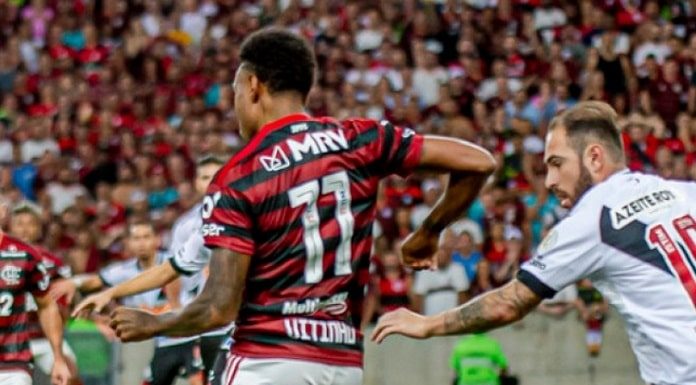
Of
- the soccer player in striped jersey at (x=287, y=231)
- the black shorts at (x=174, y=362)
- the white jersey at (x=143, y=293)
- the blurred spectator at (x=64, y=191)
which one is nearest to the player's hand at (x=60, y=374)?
the white jersey at (x=143, y=293)

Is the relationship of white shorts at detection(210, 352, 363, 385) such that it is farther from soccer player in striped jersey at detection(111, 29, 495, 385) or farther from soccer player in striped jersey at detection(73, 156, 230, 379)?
soccer player in striped jersey at detection(73, 156, 230, 379)

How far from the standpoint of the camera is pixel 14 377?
970cm

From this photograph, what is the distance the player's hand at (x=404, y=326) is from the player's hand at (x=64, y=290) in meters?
4.09

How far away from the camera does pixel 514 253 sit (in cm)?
1534

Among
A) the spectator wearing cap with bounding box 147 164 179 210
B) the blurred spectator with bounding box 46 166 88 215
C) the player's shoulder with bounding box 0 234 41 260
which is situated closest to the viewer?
the player's shoulder with bounding box 0 234 41 260

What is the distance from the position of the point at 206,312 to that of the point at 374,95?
1370 centimetres

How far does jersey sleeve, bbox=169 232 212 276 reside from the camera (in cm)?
887

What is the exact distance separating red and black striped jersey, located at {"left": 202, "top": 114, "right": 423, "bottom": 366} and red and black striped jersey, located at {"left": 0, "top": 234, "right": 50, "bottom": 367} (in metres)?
4.25

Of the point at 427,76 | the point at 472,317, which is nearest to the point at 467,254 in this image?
the point at 427,76

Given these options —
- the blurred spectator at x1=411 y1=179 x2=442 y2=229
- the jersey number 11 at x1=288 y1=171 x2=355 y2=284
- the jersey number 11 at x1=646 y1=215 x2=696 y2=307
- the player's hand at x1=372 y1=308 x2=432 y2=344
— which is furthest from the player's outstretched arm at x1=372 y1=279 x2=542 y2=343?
the blurred spectator at x1=411 y1=179 x2=442 y2=229

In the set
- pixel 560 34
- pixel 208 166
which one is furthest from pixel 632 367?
pixel 560 34

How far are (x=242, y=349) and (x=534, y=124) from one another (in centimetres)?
1259

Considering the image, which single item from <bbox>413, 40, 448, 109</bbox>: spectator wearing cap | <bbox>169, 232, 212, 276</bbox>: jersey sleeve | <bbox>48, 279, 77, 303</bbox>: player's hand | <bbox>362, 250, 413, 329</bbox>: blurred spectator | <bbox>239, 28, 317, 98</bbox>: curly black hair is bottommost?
<bbox>48, 279, 77, 303</bbox>: player's hand

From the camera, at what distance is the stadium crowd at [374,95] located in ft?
54.1
